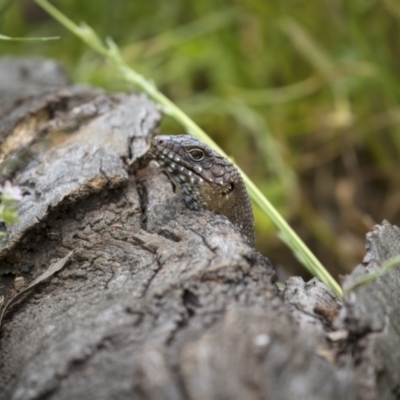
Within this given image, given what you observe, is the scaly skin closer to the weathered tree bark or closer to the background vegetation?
the weathered tree bark

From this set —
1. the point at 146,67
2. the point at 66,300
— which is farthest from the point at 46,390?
the point at 146,67

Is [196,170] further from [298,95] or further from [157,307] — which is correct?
[298,95]

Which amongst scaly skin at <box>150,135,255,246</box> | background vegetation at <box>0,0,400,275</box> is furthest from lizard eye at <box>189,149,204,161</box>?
background vegetation at <box>0,0,400,275</box>

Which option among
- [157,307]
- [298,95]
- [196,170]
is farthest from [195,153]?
[298,95]

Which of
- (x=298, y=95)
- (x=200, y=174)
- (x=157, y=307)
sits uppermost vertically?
(x=298, y=95)

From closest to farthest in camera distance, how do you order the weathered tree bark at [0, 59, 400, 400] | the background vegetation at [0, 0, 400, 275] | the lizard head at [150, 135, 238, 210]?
the weathered tree bark at [0, 59, 400, 400] → the lizard head at [150, 135, 238, 210] → the background vegetation at [0, 0, 400, 275]

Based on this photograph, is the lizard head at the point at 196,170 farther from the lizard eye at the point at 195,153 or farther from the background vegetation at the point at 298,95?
the background vegetation at the point at 298,95

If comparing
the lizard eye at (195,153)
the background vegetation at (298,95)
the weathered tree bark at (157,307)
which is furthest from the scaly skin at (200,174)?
the background vegetation at (298,95)
